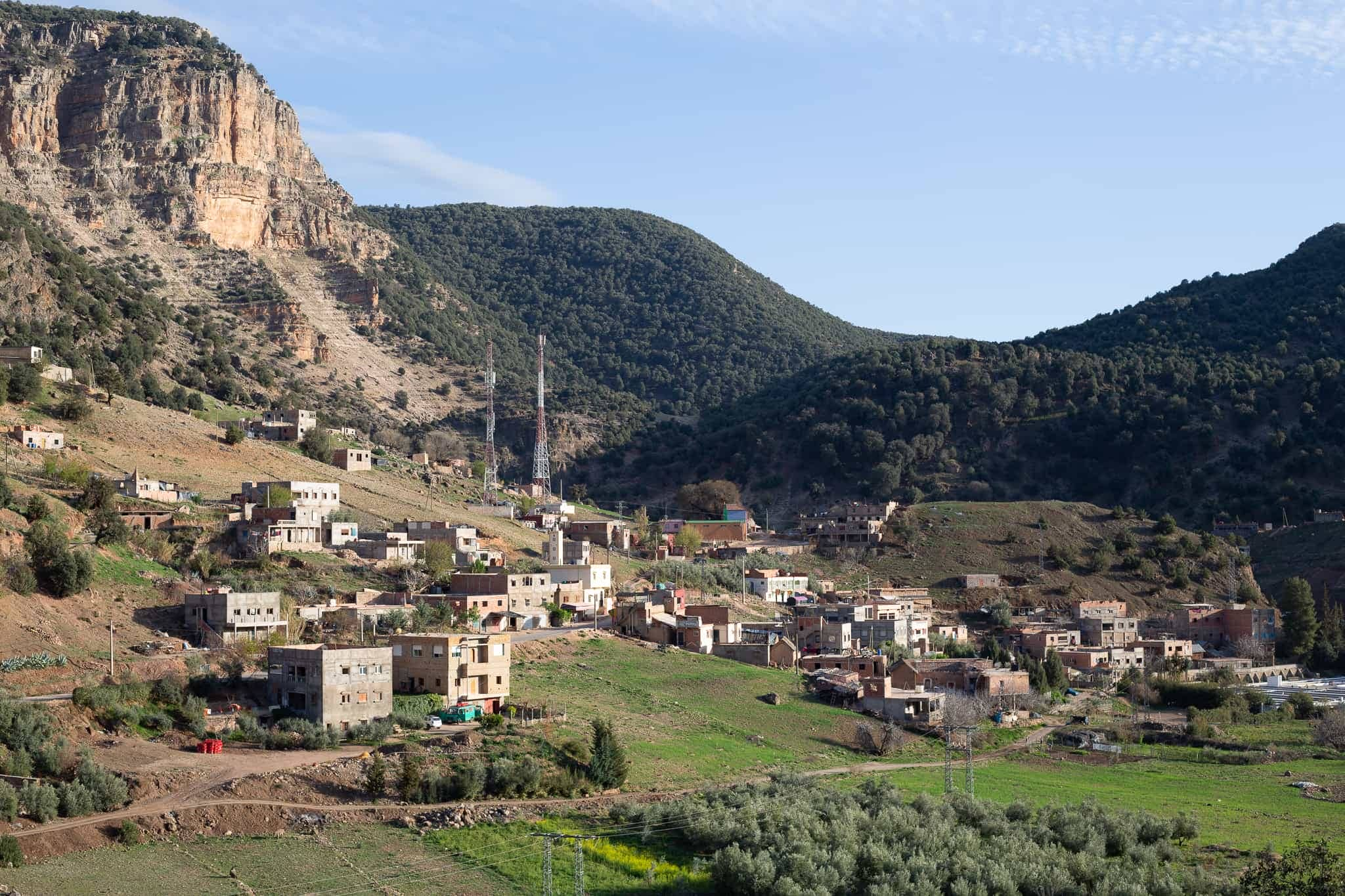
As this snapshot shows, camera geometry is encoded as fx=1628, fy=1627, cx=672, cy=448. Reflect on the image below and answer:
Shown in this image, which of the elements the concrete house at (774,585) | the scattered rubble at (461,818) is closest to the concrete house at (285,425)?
the concrete house at (774,585)

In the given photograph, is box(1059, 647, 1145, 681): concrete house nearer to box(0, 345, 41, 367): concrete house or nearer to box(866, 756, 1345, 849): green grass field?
box(866, 756, 1345, 849): green grass field

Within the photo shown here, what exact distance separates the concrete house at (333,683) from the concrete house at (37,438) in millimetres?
21977

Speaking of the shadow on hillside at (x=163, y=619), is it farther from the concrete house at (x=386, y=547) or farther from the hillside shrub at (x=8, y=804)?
the concrete house at (x=386, y=547)

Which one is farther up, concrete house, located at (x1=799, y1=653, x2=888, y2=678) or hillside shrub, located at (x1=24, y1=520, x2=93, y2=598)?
hillside shrub, located at (x1=24, y1=520, x2=93, y2=598)

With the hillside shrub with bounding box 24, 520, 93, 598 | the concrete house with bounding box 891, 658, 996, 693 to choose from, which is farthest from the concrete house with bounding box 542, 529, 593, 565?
the hillside shrub with bounding box 24, 520, 93, 598

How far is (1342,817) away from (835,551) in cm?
3968

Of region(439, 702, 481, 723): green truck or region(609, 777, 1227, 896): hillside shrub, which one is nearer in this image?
region(609, 777, 1227, 896): hillside shrub

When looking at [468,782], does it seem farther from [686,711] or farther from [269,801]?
[686,711]

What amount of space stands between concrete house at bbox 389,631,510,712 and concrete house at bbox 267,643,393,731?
1.92 metres

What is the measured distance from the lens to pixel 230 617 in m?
40.0

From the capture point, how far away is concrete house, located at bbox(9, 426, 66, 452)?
2128 inches

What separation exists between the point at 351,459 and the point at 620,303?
7345 centimetres

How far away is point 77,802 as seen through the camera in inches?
1121

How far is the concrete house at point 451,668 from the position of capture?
38.2 metres
